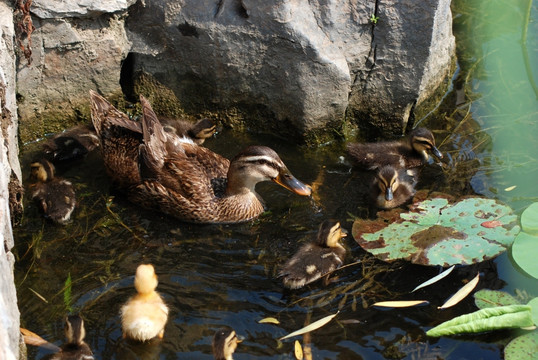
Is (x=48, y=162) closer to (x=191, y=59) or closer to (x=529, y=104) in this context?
(x=191, y=59)

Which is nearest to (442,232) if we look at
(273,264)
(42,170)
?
(273,264)

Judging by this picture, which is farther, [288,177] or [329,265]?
[288,177]

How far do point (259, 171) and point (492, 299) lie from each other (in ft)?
6.16

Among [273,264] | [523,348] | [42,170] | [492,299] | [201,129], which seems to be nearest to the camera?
[523,348]

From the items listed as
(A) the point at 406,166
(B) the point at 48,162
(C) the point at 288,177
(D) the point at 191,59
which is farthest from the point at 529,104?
(B) the point at 48,162

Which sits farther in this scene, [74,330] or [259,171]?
[259,171]

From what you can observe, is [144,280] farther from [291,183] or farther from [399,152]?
[399,152]

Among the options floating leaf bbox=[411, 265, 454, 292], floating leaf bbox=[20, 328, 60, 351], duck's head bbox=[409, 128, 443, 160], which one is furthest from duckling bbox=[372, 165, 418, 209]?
floating leaf bbox=[20, 328, 60, 351]

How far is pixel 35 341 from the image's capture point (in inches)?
168

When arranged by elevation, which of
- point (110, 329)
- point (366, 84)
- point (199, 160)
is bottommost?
point (110, 329)

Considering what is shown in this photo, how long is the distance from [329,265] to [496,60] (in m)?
3.53

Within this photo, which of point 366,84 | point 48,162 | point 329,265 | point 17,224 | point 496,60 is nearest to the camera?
point 329,265

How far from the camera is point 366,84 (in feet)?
20.6

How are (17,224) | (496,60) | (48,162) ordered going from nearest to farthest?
(17,224), (48,162), (496,60)
